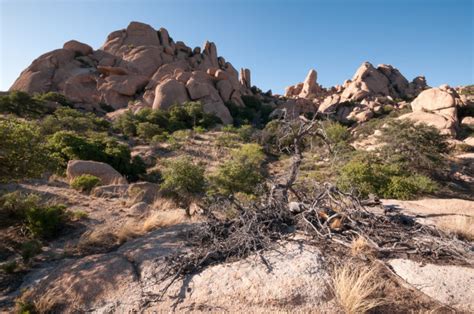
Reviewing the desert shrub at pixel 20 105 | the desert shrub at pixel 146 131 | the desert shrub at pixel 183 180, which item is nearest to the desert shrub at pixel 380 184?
the desert shrub at pixel 183 180

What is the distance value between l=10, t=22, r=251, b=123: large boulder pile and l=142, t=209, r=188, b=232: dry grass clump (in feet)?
97.3

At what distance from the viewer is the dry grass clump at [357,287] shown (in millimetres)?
2588

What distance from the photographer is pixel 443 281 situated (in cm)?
286

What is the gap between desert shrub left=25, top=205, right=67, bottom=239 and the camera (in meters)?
5.06

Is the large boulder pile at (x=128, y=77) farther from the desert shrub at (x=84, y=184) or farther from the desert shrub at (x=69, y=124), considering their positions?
the desert shrub at (x=84, y=184)

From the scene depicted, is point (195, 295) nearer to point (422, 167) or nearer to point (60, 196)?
point (60, 196)

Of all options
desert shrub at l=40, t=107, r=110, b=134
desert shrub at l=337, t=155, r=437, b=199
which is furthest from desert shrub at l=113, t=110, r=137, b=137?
desert shrub at l=337, t=155, r=437, b=199

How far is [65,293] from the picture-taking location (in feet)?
10.5

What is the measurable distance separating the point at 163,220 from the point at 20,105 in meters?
30.1

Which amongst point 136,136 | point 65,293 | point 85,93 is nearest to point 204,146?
point 136,136

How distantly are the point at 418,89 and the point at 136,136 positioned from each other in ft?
187

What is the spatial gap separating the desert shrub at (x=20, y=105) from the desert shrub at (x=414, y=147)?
32988mm

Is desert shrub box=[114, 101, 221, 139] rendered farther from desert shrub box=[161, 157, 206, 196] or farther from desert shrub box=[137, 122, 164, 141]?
desert shrub box=[161, 157, 206, 196]

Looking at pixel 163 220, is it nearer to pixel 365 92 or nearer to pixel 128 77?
pixel 128 77
